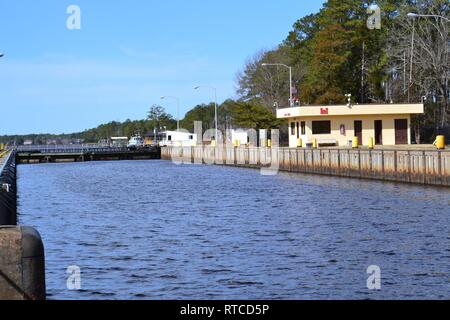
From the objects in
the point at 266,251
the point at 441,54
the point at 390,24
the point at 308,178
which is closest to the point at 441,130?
the point at 441,54

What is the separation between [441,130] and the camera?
89938 millimetres

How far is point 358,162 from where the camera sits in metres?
59.4

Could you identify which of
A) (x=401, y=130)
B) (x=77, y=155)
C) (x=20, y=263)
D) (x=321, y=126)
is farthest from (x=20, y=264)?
(x=77, y=155)

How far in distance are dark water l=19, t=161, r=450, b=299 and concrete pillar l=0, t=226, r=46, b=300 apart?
5703 mm

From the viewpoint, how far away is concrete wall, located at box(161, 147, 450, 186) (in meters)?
47.7

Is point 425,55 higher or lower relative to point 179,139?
higher

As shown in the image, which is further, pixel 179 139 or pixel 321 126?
pixel 179 139

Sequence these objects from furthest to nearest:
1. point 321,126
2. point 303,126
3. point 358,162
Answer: point 303,126 → point 321,126 → point 358,162

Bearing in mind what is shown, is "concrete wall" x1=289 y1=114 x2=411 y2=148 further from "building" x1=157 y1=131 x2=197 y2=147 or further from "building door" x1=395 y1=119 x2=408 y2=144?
"building" x1=157 y1=131 x2=197 y2=147

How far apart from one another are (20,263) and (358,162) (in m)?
47.8

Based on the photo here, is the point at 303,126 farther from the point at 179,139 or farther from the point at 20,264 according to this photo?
the point at 20,264

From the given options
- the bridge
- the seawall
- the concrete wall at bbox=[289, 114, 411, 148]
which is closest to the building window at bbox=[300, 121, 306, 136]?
the concrete wall at bbox=[289, 114, 411, 148]
